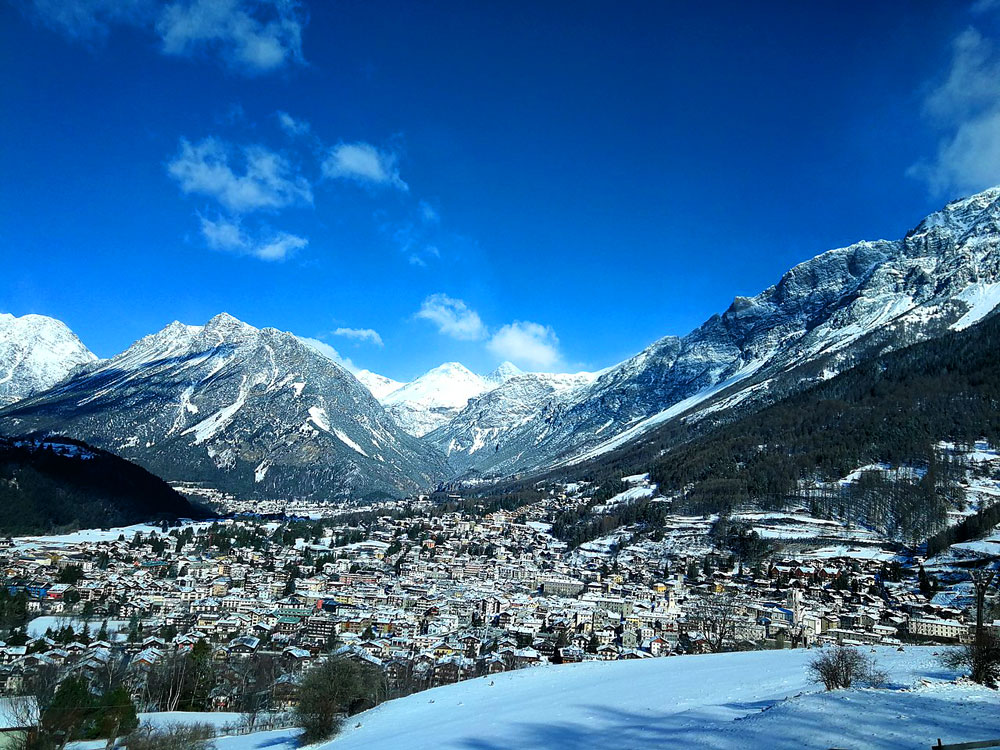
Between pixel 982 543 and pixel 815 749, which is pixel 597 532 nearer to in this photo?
pixel 982 543

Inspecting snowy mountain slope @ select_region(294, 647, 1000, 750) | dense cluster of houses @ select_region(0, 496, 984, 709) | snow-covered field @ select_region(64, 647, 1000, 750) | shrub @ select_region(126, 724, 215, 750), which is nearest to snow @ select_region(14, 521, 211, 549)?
dense cluster of houses @ select_region(0, 496, 984, 709)

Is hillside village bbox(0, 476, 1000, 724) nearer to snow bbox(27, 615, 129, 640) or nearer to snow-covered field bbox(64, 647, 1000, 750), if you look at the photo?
snow bbox(27, 615, 129, 640)

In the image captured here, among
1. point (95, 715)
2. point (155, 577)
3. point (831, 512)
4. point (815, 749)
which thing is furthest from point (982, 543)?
point (155, 577)

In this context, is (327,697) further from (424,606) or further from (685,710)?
(424,606)

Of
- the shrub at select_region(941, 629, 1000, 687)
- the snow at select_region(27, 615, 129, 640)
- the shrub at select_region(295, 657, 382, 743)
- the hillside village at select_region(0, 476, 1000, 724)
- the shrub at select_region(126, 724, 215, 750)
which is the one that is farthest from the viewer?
the snow at select_region(27, 615, 129, 640)

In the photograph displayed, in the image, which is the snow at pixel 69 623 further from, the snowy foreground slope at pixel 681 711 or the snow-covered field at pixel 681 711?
the snowy foreground slope at pixel 681 711

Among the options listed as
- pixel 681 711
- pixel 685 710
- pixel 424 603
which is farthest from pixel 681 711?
pixel 424 603
